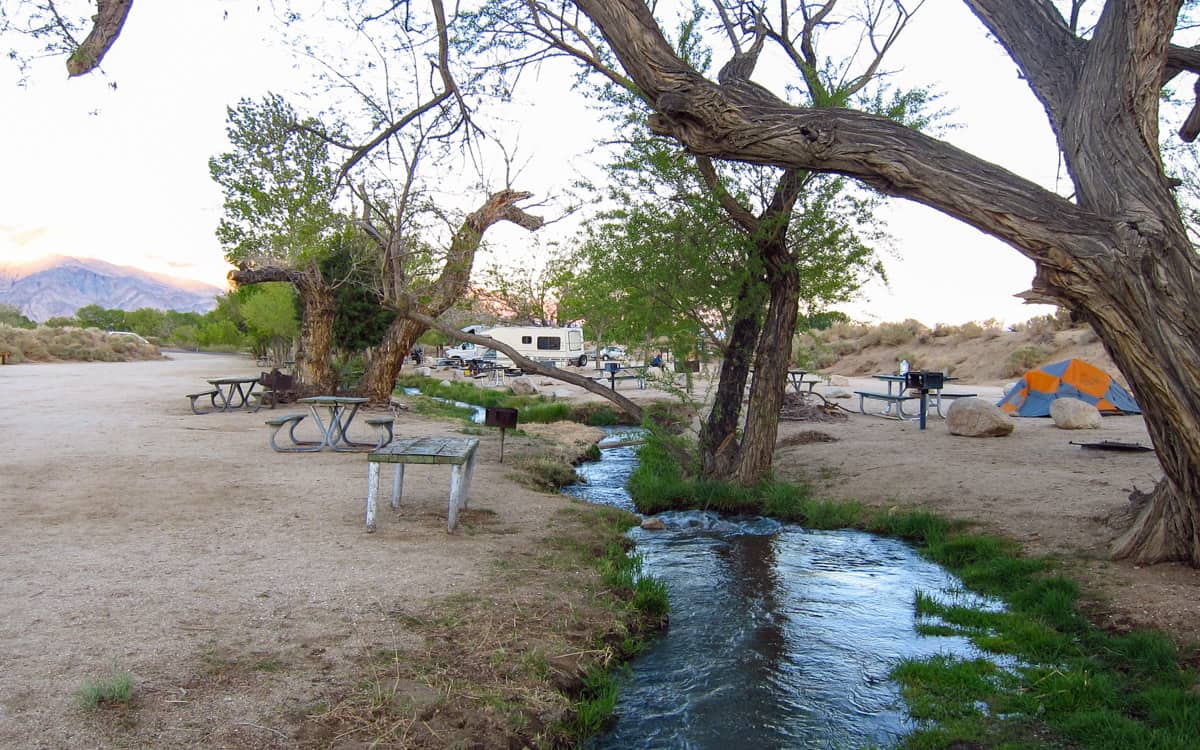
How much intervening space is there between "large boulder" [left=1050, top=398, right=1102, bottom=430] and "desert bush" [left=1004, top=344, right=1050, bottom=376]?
1862 cm

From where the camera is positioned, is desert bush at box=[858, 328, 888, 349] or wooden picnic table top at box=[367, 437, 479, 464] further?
desert bush at box=[858, 328, 888, 349]

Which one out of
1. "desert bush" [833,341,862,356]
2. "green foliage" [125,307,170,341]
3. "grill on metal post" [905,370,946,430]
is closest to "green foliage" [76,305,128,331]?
Answer: "green foliage" [125,307,170,341]

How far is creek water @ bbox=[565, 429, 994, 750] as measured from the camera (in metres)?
3.88

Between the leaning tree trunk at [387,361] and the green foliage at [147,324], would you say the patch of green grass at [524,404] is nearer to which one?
the leaning tree trunk at [387,361]

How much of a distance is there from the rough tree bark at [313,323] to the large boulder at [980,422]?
44.3 feet

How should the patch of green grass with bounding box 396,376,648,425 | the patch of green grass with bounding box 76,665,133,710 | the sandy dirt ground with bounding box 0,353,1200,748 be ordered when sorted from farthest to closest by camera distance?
the patch of green grass with bounding box 396,376,648,425 < the sandy dirt ground with bounding box 0,353,1200,748 < the patch of green grass with bounding box 76,665,133,710

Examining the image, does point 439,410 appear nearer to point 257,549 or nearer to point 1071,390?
point 257,549

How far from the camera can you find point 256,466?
355 inches

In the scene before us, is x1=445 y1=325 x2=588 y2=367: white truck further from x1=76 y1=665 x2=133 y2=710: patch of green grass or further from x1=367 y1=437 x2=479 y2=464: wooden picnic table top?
x1=76 y1=665 x2=133 y2=710: patch of green grass

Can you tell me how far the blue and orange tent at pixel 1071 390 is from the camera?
16031 millimetres

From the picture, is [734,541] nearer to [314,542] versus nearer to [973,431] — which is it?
[314,542]

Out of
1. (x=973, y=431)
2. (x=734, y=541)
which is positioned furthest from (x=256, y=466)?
(x=973, y=431)

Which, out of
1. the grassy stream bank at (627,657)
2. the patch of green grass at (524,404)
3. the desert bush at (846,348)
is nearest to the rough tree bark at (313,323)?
the patch of green grass at (524,404)

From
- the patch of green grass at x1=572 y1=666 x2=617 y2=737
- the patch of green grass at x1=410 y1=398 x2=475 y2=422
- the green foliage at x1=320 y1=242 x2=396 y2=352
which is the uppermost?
the green foliage at x1=320 y1=242 x2=396 y2=352
